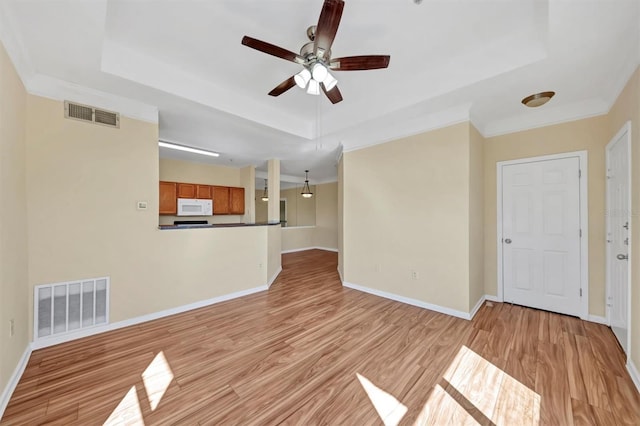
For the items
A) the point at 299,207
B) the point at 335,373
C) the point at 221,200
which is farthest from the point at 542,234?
the point at 299,207

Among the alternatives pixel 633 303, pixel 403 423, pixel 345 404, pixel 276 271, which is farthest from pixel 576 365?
pixel 276 271

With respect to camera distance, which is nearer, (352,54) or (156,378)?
(156,378)

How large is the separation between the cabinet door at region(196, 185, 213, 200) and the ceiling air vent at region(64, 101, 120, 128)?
3272 millimetres

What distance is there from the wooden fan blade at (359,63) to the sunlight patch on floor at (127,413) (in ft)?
9.85

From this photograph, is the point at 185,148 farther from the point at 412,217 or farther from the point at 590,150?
the point at 590,150

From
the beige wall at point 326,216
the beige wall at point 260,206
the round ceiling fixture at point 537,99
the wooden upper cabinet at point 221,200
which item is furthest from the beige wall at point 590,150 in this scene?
the beige wall at point 260,206

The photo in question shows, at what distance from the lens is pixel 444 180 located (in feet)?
10.6

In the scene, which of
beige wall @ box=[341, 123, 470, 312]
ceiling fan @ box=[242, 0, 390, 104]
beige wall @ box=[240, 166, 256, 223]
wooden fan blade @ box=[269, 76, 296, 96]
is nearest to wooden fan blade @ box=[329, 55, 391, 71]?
ceiling fan @ box=[242, 0, 390, 104]

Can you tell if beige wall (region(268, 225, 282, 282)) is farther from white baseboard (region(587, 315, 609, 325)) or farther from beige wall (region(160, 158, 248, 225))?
white baseboard (region(587, 315, 609, 325))

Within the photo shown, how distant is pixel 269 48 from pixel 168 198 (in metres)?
4.88

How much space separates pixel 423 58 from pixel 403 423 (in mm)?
3240

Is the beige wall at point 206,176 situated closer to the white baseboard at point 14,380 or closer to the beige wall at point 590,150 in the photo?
the white baseboard at point 14,380

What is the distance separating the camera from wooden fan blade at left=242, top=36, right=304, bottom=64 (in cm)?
175

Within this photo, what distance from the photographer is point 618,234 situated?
2.52 meters
